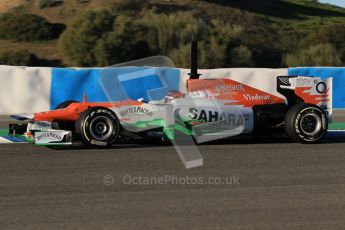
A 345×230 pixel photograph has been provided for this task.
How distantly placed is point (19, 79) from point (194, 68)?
5302 mm

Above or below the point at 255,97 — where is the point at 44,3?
above

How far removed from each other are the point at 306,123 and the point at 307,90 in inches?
25.2

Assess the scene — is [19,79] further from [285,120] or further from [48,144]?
[285,120]

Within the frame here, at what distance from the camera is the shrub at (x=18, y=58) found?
27000mm

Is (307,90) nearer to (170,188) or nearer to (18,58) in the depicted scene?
(170,188)

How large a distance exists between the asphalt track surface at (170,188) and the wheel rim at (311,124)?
35 centimetres

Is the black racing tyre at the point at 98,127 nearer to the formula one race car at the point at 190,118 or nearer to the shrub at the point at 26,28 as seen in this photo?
the formula one race car at the point at 190,118

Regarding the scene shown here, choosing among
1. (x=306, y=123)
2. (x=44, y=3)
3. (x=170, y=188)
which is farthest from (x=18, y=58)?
(x=170, y=188)

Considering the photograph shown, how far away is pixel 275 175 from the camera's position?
6898mm

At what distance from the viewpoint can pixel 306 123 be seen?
9219 mm

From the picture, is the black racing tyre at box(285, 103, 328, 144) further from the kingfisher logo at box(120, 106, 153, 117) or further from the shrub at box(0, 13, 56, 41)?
the shrub at box(0, 13, 56, 41)

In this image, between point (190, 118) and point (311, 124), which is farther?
point (311, 124)

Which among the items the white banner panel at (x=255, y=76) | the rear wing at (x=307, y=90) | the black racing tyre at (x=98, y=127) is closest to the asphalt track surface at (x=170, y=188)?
the black racing tyre at (x=98, y=127)

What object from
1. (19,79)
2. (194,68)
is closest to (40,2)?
(19,79)
